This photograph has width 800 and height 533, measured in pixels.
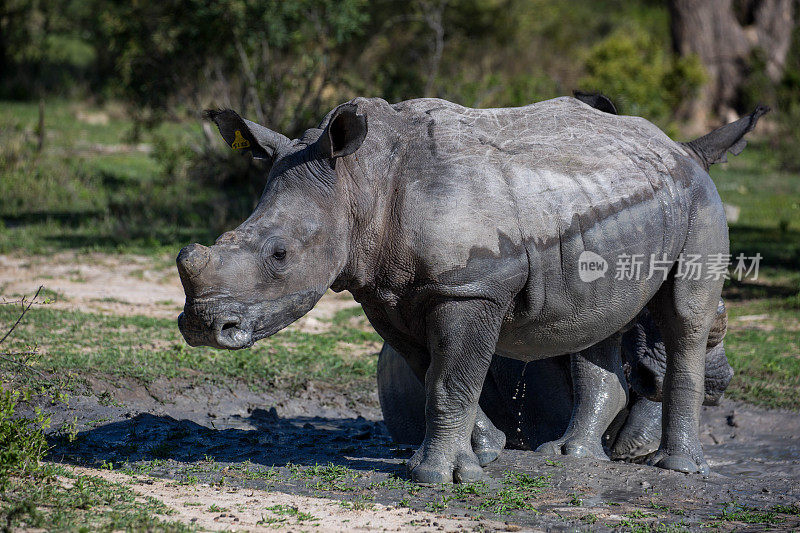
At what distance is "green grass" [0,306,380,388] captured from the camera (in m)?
7.17

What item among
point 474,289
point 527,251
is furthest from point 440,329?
point 527,251

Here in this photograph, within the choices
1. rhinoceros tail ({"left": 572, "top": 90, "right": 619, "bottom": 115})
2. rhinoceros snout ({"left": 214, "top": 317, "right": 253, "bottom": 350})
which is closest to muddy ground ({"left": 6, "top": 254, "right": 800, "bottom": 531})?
rhinoceros snout ({"left": 214, "top": 317, "right": 253, "bottom": 350})

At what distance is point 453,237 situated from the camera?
15.2 feet

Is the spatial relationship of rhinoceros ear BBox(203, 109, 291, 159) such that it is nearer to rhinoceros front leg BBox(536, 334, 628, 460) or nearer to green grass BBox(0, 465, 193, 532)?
green grass BBox(0, 465, 193, 532)

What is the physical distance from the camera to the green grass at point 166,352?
717cm

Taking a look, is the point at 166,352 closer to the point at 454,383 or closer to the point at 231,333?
the point at 231,333

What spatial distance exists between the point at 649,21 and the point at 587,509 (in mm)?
29212

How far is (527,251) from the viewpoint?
483cm

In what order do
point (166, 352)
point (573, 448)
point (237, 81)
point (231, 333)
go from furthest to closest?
1. point (237, 81)
2. point (166, 352)
3. point (573, 448)
4. point (231, 333)

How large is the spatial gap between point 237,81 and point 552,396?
10.3m

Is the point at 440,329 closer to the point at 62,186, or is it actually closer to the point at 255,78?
the point at 255,78

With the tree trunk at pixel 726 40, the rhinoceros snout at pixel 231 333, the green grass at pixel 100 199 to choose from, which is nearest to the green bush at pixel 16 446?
the rhinoceros snout at pixel 231 333

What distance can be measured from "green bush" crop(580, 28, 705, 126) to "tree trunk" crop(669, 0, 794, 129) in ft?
4.55

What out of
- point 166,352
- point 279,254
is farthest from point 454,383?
point 166,352
